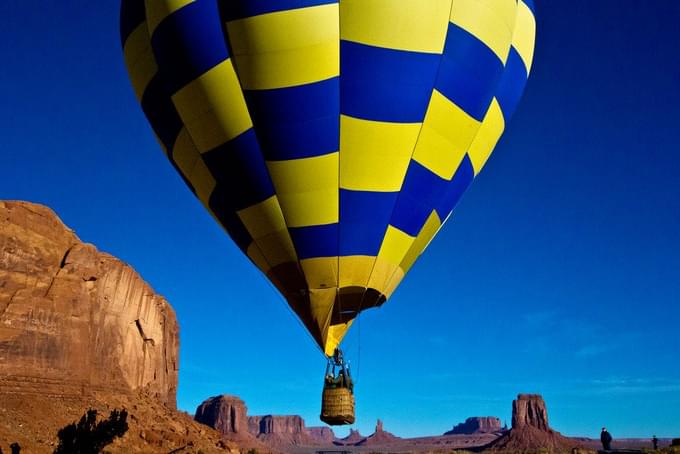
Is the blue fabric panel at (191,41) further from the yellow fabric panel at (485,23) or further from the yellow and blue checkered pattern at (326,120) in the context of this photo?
the yellow fabric panel at (485,23)

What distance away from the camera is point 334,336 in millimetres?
12203

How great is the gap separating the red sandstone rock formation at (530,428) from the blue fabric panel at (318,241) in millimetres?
119727

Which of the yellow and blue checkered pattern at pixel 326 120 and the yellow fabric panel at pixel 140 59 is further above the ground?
the yellow fabric panel at pixel 140 59

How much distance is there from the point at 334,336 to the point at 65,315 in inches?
2122

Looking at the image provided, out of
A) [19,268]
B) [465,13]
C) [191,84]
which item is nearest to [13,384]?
[19,268]

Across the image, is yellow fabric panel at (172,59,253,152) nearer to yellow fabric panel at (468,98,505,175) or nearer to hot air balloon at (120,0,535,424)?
hot air balloon at (120,0,535,424)

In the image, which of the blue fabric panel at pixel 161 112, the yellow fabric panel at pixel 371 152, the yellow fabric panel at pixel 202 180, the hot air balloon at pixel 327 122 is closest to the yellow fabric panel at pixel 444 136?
the hot air balloon at pixel 327 122

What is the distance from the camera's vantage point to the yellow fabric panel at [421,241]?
41.9 ft

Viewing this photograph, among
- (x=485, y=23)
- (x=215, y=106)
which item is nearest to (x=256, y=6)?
(x=215, y=106)

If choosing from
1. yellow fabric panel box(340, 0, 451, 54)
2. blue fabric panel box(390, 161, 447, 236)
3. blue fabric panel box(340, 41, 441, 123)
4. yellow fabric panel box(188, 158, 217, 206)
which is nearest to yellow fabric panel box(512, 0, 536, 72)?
yellow fabric panel box(340, 0, 451, 54)

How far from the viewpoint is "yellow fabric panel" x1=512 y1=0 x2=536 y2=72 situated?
14.2 meters

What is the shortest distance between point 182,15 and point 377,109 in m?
4.16

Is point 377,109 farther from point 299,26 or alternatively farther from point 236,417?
point 236,417

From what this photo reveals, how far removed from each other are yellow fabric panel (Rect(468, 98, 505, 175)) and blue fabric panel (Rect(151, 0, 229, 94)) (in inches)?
222
